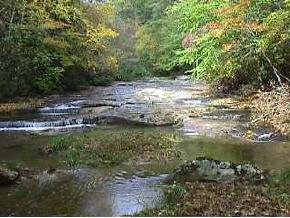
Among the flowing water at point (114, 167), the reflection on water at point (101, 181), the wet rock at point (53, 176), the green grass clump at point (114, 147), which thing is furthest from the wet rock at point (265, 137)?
the wet rock at point (53, 176)

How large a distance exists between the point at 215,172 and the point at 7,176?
4.18 meters

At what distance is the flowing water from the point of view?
8.43 meters

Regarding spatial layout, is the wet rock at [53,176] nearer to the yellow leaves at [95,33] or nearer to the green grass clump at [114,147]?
the green grass clump at [114,147]

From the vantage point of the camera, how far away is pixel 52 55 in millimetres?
27141

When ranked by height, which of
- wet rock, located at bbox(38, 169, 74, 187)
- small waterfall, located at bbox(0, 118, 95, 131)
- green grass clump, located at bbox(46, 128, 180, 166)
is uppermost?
green grass clump, located at bbox(46, 128, 180, 166)

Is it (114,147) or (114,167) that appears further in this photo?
(114,147)

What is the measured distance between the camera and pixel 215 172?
30.9 ft

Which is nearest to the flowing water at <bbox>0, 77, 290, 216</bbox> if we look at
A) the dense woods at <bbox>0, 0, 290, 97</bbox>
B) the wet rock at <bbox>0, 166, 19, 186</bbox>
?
the wet rock at <bbox>0, 166, 19, 186</bbox>

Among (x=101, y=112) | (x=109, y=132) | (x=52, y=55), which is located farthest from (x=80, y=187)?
(x=52, y=55)

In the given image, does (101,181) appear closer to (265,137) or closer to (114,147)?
(114,147)

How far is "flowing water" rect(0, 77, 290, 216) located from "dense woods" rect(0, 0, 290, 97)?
2.07 m

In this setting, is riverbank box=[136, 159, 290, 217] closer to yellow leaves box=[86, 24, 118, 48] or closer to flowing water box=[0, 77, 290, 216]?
flowing water box=[0, 77, 290, 216]

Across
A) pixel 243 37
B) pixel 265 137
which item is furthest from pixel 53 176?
pixel 243 37

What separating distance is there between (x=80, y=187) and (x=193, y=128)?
7488 millimetres
